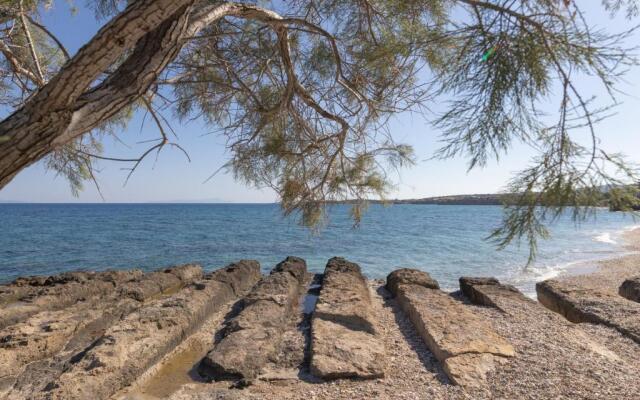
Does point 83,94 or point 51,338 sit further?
point 51,338

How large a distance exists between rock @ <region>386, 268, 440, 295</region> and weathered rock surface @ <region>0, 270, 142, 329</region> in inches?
149

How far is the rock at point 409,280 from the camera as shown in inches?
206

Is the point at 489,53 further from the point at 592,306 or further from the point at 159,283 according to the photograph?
the point at 159,283

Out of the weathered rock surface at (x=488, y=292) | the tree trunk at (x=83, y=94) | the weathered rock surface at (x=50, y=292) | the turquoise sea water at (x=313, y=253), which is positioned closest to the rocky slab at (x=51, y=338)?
the weathered rock surface at (x=50, y=292)

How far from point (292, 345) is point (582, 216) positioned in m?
2.38

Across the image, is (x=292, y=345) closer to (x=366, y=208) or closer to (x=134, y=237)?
(x=366, y=208)

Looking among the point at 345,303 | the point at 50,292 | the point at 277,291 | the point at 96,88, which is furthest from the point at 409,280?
the point at 96,88

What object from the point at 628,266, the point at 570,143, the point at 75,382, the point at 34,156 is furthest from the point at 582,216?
the point at 628,266

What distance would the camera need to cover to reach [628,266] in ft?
30.2

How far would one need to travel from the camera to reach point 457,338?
3.06 metres

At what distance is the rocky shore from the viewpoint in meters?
2.48

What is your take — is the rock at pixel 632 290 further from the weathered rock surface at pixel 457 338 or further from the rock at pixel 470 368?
the rock at pixel 470 368

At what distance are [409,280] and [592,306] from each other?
205 cm

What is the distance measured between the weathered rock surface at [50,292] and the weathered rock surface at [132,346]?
55.3 inches
